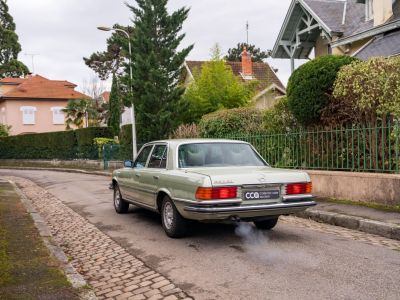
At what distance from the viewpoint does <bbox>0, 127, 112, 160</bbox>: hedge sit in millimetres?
32125

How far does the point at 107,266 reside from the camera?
5812mm

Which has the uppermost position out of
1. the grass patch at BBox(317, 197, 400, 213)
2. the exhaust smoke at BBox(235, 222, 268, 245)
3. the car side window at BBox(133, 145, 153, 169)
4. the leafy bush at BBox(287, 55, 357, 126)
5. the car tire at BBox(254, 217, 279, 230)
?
the leafy bush at BBox(287, 55, 357, 126)

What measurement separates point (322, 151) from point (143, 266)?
21.9 feet

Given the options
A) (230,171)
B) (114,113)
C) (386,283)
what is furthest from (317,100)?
(114,113)

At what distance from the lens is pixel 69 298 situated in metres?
4.39

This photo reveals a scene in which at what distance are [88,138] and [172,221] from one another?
2618 centimetres

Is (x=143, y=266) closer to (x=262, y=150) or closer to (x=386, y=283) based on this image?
(x=386, y=283)

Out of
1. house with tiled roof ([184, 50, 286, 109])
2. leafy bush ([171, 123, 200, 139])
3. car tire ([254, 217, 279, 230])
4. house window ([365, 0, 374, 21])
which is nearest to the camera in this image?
car tire ([254, 217, 279, 230])

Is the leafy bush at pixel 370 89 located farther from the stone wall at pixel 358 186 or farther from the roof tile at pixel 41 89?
the roof tile at pixel 41 89

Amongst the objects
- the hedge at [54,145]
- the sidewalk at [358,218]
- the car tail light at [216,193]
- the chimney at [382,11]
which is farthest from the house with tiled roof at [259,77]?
the car tail light at [216,193]

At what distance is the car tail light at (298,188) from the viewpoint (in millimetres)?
6598

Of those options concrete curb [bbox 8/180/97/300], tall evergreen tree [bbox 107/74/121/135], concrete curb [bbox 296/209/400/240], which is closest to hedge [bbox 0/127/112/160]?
tall evergreen tree [bbox 107/74/121/135]

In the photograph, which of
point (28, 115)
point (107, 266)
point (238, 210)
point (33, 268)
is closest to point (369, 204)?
point (238, 210)

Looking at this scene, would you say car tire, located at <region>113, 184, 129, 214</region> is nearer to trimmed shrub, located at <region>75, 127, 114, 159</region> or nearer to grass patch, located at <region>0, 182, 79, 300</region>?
grass patch, located at <region>0, 182, 79, 300</region>
